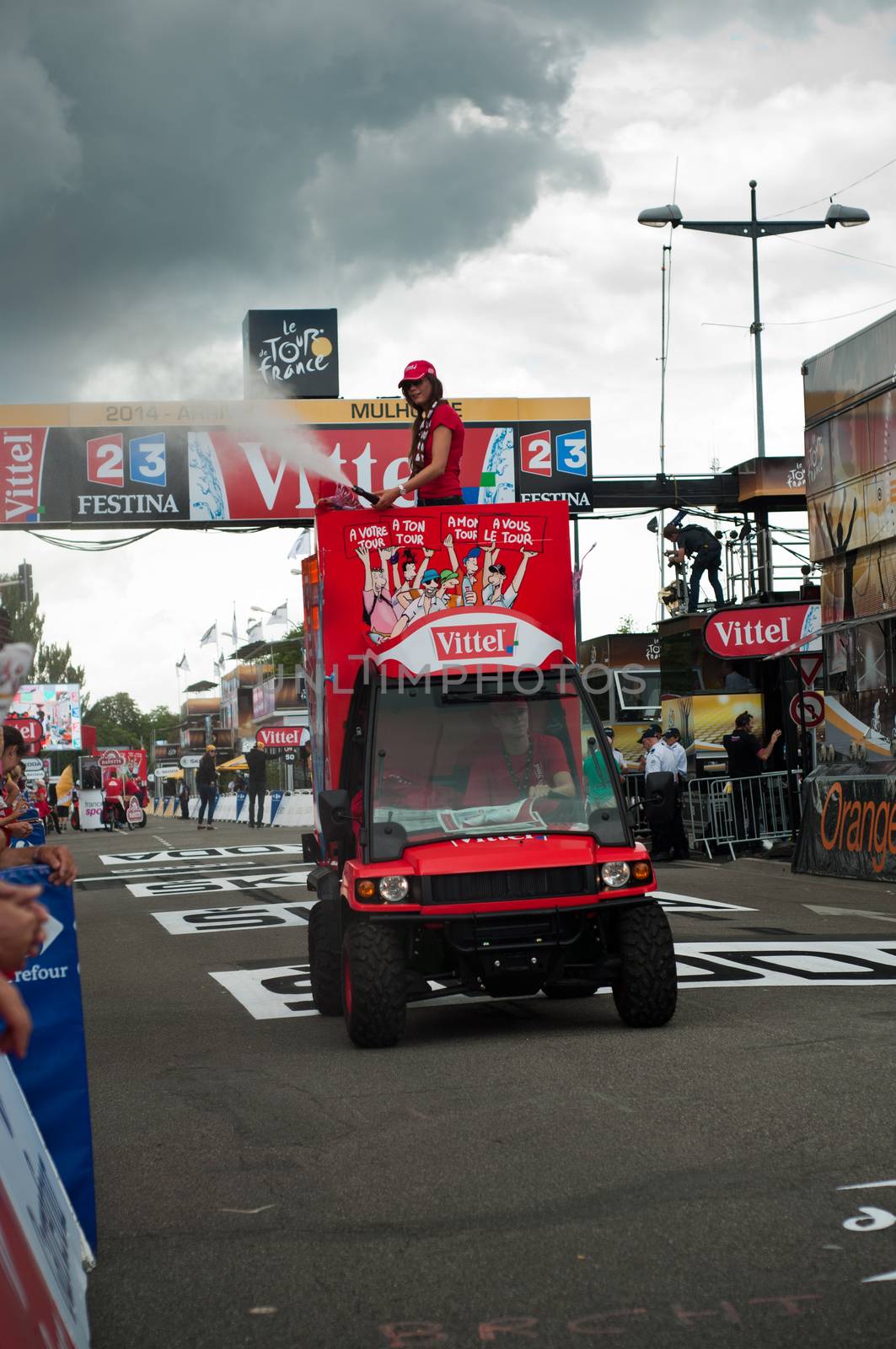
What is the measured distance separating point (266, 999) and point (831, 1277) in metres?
6.64

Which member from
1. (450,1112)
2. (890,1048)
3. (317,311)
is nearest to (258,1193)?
(450,1112)

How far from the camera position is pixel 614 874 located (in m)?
8.35

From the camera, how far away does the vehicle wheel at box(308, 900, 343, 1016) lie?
9.47 meters

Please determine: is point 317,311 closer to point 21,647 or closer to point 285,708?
point 21,647

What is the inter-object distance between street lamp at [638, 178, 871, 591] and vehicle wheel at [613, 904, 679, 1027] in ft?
67.1

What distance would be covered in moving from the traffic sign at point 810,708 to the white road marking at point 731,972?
9.28 metres

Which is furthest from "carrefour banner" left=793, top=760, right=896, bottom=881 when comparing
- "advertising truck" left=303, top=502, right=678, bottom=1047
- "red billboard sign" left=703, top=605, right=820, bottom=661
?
"advertising truck" left=303, top=502, right=678, bottom=1047

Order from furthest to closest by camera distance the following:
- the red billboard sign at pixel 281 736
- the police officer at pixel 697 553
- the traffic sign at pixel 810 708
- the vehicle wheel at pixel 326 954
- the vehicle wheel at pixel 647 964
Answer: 1. the red billboard sign at pixel 281 736
2. the police officer at pixel 697 553
3. the traffic sign at pixel 810 708
4. the vehicle wheel at pixel 326 954
5. the vehicle wheel at pixel 647 964

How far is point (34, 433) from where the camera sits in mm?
32219

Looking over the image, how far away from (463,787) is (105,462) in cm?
2466

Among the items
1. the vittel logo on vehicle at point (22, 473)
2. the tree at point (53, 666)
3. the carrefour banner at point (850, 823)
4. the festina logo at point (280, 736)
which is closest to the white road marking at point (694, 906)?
the carrefour banner at point (850, 823)

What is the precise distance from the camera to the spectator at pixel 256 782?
4001cm

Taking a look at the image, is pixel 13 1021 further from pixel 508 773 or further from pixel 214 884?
pixel 214 884

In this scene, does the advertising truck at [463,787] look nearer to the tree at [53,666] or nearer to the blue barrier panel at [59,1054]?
the blue barrier panel at [59,1054]
